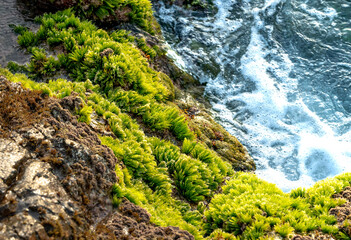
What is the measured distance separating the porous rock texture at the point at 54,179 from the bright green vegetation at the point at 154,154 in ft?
1.21

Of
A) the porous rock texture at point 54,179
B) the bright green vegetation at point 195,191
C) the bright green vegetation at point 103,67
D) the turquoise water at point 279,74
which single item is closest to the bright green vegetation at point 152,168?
the bright green vegetation at point 195,191

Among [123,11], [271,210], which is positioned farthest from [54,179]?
[123,11]

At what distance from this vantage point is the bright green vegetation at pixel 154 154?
5.64 m

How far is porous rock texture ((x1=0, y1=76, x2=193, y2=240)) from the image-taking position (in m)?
3.66

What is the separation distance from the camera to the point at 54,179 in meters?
4.24

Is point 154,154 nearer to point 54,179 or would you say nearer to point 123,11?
point 54,179

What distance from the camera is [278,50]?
1537 centimetres

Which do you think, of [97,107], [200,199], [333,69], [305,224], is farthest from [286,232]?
[333,69]

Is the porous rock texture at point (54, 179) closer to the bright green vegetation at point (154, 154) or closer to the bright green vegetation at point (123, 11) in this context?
the bright green vegetation at point (154, 154)

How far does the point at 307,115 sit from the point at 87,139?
10273 mm

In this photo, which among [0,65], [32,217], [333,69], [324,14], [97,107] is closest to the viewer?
[32,217]

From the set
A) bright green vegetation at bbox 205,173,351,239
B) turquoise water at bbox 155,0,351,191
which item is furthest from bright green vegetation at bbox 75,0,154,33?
bright green vegetation at bbox 205,173,351,239

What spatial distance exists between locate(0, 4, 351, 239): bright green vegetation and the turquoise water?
150 inches

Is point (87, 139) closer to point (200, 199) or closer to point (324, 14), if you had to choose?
point (200, 199)
